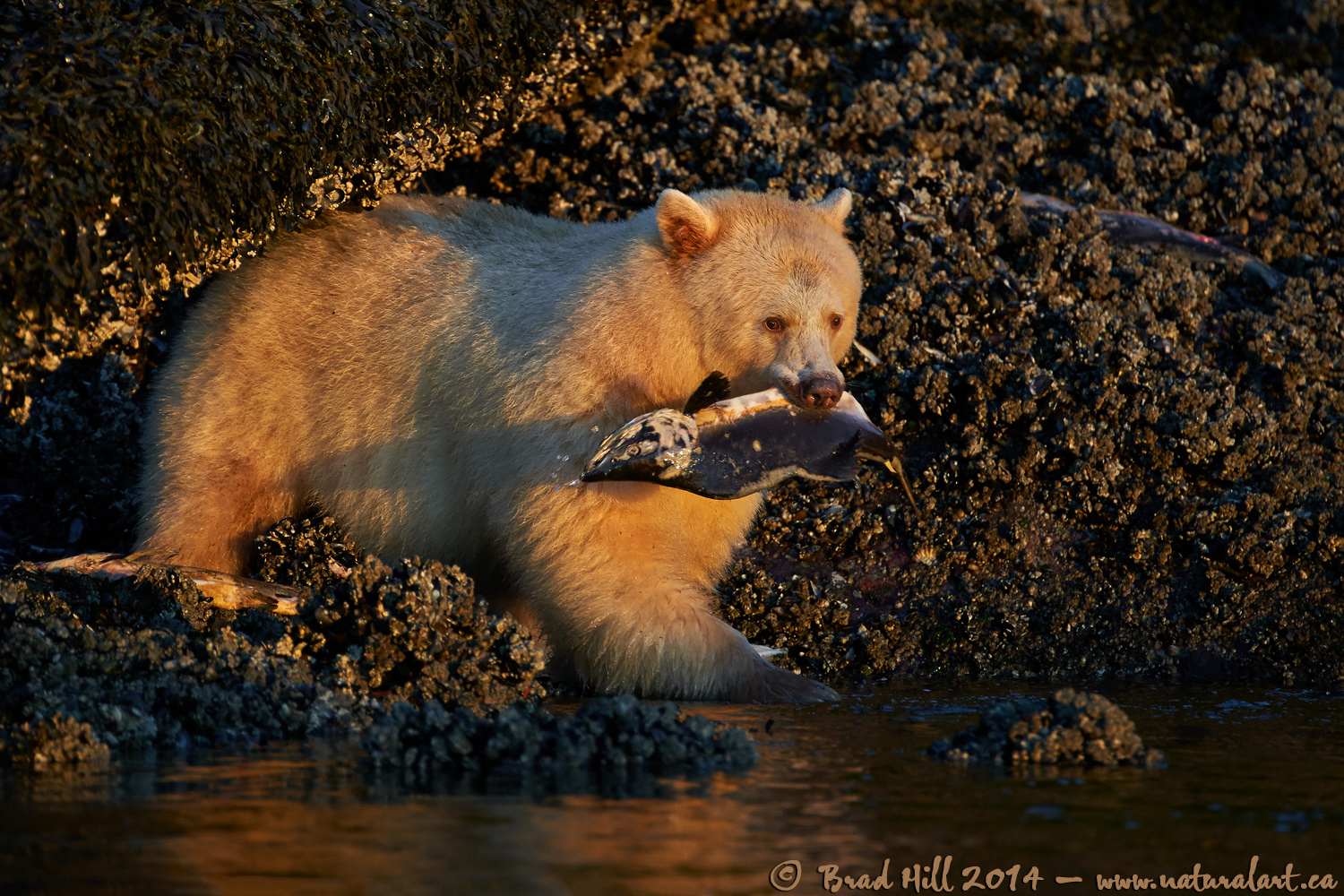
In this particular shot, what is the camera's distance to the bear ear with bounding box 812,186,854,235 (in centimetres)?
731

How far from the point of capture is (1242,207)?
10.2 meters

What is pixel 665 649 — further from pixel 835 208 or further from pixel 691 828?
pixel 835 208

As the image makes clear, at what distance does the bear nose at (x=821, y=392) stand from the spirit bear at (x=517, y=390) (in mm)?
13

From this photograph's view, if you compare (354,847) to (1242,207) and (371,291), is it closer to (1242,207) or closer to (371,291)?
(371,291)

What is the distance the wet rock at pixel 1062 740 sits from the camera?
186 inches

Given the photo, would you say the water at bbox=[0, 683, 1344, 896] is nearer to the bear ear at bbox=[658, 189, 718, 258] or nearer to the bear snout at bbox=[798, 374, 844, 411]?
the bear snout at bbox=[798, 374, 844, 411]

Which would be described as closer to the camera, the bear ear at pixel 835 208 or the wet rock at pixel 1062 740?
the wet rock at pixel 1062 740

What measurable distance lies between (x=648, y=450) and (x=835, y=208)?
7.42 feet

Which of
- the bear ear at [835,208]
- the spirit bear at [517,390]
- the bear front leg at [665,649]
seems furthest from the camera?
the bear ear at [835,208]

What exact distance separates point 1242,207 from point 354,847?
9.15 m

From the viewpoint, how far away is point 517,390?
6.84 metres

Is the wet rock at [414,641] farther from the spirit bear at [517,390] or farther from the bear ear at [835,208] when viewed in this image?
the bear ear at [835,208]

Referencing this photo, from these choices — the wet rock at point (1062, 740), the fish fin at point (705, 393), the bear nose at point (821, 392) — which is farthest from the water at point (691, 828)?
the fish fin at point (705, 393)

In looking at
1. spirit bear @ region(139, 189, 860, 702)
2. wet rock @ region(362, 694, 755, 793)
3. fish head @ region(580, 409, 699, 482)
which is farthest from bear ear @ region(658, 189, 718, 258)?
wet rock @ region(362, 694, 755, 793)
